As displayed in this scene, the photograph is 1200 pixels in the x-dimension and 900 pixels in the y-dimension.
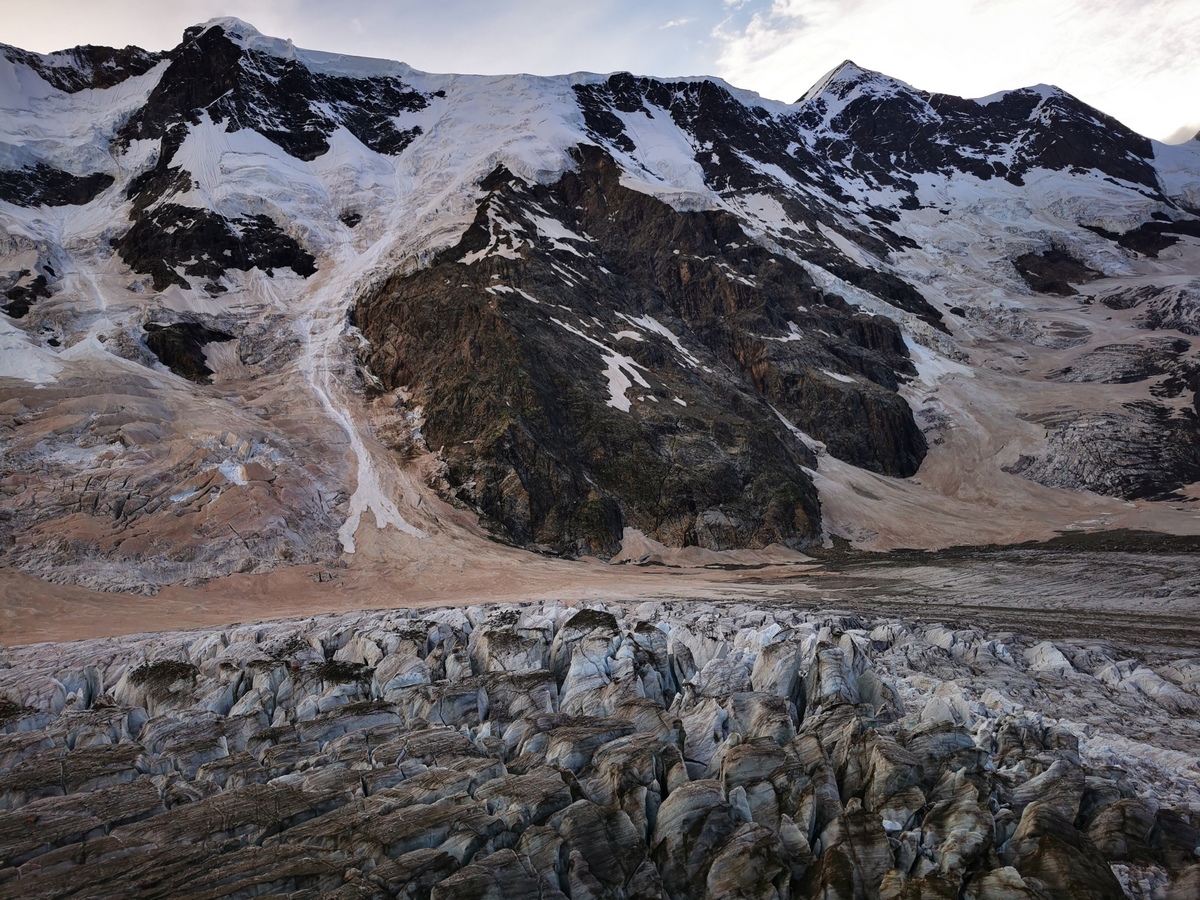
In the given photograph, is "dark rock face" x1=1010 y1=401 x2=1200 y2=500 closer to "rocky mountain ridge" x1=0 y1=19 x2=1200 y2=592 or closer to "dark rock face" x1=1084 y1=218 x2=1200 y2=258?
"rocky mountain ridge" x1=0 y1=19 x2=1200 y2=592

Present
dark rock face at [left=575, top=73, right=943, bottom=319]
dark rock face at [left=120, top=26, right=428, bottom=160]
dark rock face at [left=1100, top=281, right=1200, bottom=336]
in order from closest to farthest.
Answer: dark rock face at [left=1100, top=281, right=1200, bottom=336] < dark rock face at [left=120, top=26, right=428, bottom=160] < dark rock face at [left=575, top=73, right=943, bottom=319]

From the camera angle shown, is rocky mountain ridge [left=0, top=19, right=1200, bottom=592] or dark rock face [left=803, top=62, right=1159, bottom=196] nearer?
rocky mountain ridge [left=0, top=19, right=1200, bottom=592]

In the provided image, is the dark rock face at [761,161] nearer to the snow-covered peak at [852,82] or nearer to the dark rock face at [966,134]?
the dark rock face at [966,134]

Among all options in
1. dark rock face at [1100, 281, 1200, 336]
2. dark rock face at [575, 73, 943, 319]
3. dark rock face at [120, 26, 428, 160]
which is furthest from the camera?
dark rock face at [575, 73, 943, 319]

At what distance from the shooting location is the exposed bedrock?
1141 cm

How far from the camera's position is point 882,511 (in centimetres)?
6347

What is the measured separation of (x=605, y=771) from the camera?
14.2 metres

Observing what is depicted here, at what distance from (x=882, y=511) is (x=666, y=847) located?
5665 cm

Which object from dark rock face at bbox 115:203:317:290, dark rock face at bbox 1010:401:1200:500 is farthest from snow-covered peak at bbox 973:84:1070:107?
dark rock face at bbox 115:203:317:290

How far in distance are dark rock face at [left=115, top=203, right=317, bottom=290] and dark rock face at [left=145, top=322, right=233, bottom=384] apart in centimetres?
1160

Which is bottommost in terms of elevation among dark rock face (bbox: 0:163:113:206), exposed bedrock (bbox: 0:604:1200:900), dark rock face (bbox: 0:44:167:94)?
exposed bedrock (bbox: 0:604:1200:900)

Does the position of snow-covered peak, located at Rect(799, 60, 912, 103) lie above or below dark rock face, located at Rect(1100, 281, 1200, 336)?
above

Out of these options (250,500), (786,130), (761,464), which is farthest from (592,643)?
(786,130)

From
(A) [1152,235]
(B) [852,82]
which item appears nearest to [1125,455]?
(A) [1152,235]
